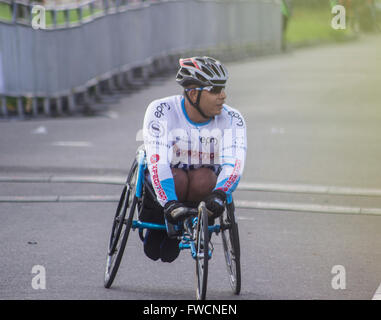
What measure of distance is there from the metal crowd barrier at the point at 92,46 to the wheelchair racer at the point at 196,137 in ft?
32.1

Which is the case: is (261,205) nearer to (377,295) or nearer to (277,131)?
(377,295)

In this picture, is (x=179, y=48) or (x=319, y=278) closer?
(x=319, y=278)

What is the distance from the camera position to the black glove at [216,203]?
5480 mm

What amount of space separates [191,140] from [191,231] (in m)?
0.62

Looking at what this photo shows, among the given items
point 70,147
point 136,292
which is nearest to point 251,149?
point 70,147

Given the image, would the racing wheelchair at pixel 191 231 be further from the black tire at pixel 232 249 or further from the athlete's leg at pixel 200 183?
the athlete's leg at pixel 200 183

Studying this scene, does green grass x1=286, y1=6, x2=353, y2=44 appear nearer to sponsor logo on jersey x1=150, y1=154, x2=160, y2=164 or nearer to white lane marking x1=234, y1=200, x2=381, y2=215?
white lane marking x1=234, y1=200, x2=381, y2=215

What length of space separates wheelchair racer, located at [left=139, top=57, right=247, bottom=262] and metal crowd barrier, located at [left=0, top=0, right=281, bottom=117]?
9.78 metres

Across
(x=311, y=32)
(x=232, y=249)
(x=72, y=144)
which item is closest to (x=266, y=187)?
(x=72, y=144)

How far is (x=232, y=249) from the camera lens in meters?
5.89

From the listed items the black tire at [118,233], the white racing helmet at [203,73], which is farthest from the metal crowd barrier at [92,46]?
the white racing helmet at [203,73]

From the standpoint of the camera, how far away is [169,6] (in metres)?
23.3
